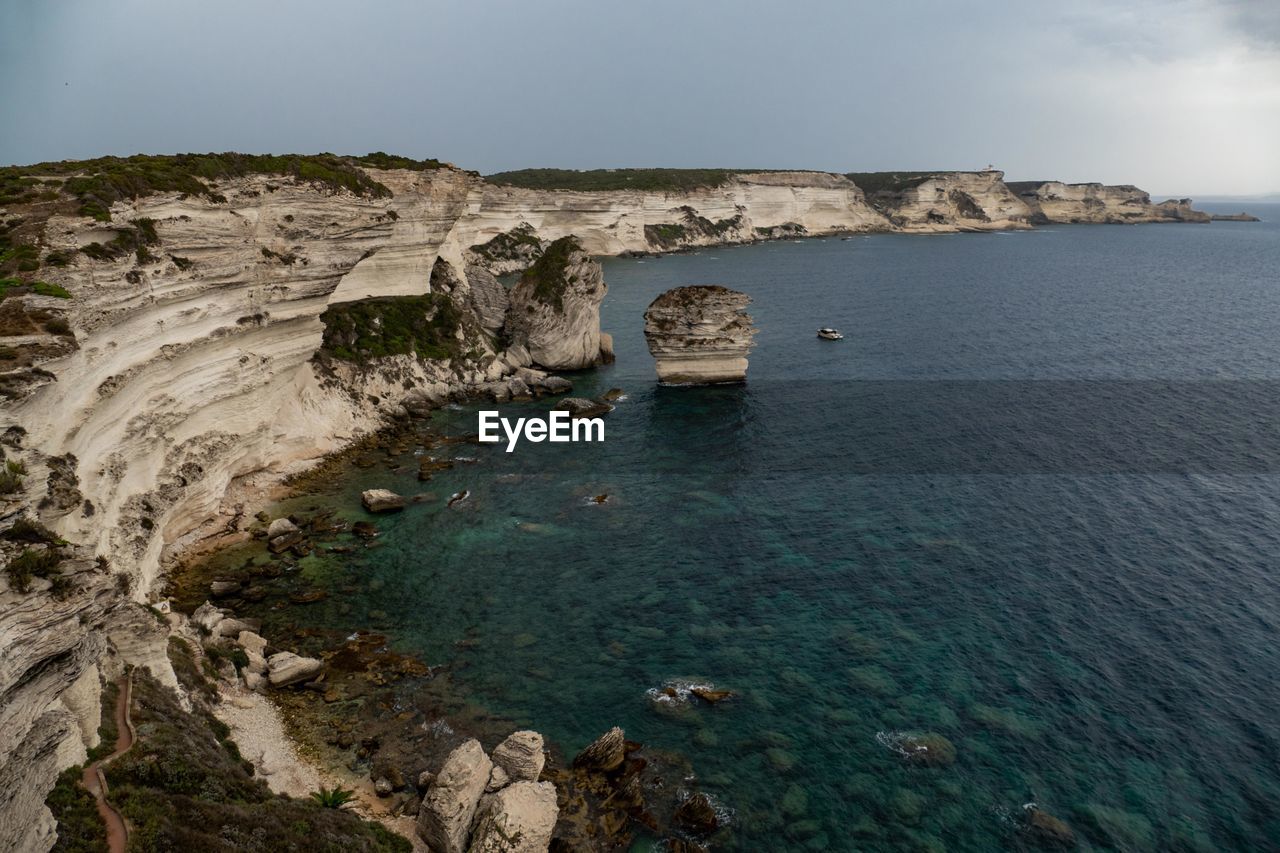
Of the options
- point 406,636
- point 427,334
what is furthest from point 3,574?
point 427,334

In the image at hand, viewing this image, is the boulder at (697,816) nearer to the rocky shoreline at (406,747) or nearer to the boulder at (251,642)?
the rocky shoreline at (406,747)

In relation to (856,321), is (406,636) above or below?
below

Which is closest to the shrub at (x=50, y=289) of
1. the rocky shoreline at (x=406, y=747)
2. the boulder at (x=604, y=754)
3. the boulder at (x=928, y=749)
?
the rocky shoreline at (x=406, y=747)

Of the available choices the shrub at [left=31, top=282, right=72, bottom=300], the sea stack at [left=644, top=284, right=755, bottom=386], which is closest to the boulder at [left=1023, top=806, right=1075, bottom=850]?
the shrub at [left=31, top=282, right=72, bottom=300]

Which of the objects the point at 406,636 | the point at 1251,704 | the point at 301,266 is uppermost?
the point at 301,266

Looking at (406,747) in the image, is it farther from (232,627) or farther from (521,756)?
(232,627)

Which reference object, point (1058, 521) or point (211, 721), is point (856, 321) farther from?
point (211, 721)

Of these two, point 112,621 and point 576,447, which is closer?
point 112,621
